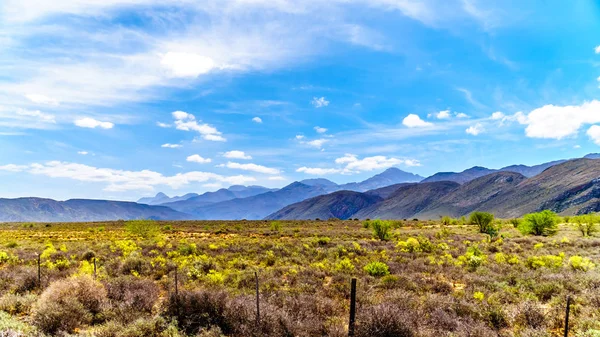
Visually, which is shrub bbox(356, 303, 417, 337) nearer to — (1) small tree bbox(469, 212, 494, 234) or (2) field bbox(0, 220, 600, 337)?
(2) field bbox(0, 220, 600, 337)

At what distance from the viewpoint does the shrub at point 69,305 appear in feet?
30.3

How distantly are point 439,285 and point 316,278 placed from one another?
17.7 feet

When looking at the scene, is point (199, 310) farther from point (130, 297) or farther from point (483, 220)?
point (483, 220)

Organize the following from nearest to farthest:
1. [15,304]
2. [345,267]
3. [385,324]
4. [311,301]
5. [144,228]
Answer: [385,324]
[311,301]
[15,304]
[345,267]
[144,228]

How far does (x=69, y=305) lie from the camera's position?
32.3ft

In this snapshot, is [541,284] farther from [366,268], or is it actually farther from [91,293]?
[91,293]

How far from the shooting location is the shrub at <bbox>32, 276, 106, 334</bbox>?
923 centimetres

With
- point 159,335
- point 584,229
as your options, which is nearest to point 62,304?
point 159,335

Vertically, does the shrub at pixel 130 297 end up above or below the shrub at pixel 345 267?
above

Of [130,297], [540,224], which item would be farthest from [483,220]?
[130,297]

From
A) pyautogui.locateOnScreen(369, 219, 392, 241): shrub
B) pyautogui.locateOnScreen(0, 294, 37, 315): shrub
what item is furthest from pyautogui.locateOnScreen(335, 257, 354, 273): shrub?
pyautogui.locateOnScreen(369, 219, 392, 241): shrub

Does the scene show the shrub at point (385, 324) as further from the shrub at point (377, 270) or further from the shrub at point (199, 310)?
the shrub at point (377, 270)

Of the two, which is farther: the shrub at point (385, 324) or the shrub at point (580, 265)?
the shrub at point (580, 265)

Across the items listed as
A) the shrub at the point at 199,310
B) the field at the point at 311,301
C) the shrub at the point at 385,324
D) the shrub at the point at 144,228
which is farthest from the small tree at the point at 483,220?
the shrub at the point at 199,310
